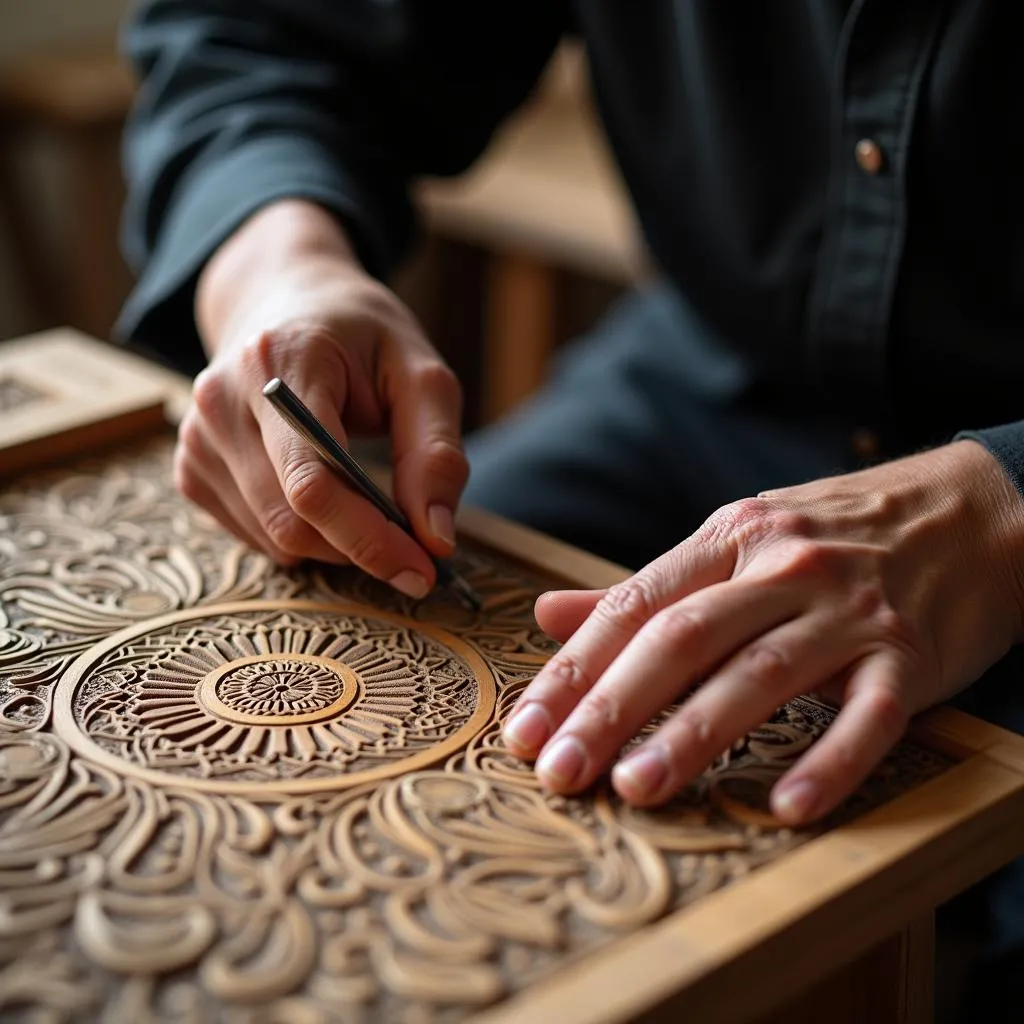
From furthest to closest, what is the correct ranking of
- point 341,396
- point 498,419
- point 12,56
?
1. point 498,419
2. point 12,56
3. point 341,396

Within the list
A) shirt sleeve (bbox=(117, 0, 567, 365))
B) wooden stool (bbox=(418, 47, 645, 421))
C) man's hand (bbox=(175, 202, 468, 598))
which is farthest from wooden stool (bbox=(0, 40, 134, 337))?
man's hand (bbox=(175, 202, 468, 598))

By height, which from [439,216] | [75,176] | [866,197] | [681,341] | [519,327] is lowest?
[519,327]

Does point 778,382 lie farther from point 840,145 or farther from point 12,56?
point 12,56

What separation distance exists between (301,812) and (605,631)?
0.17m

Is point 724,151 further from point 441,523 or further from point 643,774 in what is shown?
point 643,774

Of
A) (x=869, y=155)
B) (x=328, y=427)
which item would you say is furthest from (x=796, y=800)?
(x=869, y=155)

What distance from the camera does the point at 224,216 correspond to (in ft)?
3.51

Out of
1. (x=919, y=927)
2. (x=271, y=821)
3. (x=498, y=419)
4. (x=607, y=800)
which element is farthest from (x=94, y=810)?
(x=498, y=419)

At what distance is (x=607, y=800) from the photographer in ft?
2.02

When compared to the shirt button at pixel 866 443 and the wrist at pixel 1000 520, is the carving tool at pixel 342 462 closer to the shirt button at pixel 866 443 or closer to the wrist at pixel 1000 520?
the wrist at pixel 1000 520

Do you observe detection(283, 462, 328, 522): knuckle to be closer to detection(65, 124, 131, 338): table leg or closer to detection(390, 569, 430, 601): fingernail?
detection(390, 569, 430, 601): fingernail

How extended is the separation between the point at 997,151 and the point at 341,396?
51cm

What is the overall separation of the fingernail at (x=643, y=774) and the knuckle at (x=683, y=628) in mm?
54

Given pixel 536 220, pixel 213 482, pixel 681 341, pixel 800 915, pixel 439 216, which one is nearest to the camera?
pixel 800 915
